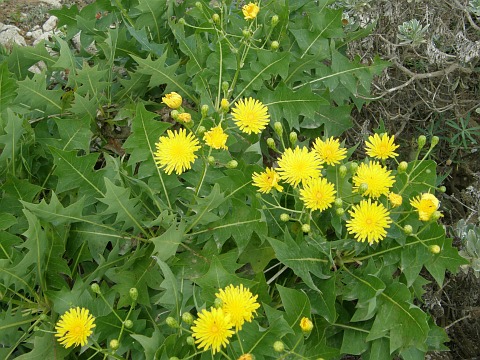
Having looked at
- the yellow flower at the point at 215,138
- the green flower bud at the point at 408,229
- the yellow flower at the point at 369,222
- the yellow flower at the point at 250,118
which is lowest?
the green flower bud at the point at 408,229

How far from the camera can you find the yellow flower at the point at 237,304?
1.32 metres

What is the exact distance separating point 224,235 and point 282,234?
0.17m

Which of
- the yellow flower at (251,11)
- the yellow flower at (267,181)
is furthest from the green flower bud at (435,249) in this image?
the yellow flower at (251,11)

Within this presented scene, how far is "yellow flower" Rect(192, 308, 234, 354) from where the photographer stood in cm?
129

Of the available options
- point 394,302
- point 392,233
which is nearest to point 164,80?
point 392,233

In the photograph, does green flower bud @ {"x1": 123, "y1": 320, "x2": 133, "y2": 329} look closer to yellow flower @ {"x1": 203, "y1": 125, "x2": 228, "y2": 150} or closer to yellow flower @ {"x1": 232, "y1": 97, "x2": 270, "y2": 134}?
yellow flower @ {"x1": 203, "y1": 125, "x2": 228, "y2": 150}

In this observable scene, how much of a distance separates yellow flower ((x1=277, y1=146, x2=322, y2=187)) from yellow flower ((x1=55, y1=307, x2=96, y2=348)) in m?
0.63

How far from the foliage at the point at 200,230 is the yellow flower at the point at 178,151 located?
0.04 m

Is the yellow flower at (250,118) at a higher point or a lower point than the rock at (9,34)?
higher

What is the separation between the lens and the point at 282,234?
5.46 feet

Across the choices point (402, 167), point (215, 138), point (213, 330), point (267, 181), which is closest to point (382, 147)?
point (402, 167)

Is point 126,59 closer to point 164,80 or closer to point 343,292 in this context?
point 164,80

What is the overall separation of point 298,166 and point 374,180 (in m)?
0.21

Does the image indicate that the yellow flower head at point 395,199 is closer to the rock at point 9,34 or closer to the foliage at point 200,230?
the foliage at point 200,230
